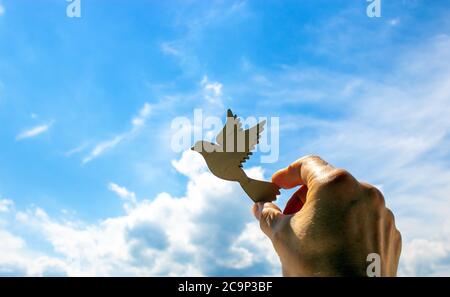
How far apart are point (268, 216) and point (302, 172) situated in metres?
0.82

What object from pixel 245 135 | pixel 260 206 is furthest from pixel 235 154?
pixel 260 206

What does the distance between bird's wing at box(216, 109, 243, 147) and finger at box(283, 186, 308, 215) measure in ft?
4.50

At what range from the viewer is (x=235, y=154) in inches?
311

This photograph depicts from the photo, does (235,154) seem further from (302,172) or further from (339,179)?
Answer: (339,179)

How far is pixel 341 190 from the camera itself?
6.23 meters

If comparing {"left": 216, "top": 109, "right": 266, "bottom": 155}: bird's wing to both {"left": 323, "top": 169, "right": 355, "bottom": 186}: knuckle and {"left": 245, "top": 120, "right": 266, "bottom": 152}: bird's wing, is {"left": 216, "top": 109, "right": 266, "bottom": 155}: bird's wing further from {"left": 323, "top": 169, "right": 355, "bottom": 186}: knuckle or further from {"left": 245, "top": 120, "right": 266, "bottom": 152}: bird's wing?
{"left": 323, "top": 169, "right": 355, "bottom": 186}: knuckle

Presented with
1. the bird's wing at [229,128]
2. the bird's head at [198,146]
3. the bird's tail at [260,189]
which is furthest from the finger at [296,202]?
the bird's head at [198,146]

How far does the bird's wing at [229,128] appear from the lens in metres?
7.76

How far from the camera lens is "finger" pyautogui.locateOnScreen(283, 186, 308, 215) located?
735cm

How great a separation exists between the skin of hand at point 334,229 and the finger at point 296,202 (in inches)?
22.1
